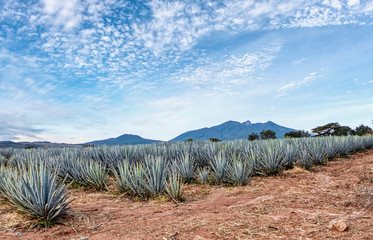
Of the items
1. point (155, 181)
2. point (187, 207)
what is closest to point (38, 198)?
point (155, 181)

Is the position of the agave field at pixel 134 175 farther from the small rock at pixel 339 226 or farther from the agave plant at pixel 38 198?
the small rock at pixel 339 226

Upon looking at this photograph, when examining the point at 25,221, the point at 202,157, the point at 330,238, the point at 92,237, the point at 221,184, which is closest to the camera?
the point at 330,238

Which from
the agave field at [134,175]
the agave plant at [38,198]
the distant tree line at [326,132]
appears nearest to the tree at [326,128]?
the distant tree line at [326,132]

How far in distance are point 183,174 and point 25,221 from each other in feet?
10.2

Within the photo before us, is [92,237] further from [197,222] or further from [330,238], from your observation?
[330,238]

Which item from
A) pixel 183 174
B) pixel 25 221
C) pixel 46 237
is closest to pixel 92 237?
pixel 46 237

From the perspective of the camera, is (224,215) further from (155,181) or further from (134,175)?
(134,175)

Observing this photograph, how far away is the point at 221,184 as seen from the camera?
210 inches

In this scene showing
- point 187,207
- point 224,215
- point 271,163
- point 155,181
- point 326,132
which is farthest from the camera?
point 326,132

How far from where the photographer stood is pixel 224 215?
3.19 meters

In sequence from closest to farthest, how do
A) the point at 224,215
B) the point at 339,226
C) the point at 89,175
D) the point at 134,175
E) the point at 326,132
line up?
the point at 339,226 → the point at 224,215 → the point at 134,175 → the point at 89,175 → the point at 326,132

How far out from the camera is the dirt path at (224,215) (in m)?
2.65

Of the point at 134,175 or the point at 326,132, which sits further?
the point at 326,132

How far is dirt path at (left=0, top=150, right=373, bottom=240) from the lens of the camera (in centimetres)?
265
